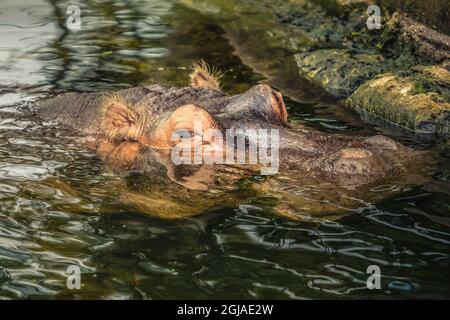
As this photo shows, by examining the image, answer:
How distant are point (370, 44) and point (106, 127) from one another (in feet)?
18.1

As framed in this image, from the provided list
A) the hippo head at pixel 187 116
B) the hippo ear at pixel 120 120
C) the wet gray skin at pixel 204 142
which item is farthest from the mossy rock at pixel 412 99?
the hippo ear at pixel 120 120

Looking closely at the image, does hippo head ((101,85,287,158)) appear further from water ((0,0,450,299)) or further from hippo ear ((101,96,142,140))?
water ((0,0,450,299))

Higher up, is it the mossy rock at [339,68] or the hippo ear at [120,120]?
the hippo ear at [120,120]

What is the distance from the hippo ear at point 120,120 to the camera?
751 centimetres

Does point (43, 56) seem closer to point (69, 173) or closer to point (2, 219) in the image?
point (69, 173)

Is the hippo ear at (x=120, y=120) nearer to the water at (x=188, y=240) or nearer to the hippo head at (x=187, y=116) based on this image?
the hippo head at (x=187, y=116)

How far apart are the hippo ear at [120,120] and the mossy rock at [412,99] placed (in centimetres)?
335

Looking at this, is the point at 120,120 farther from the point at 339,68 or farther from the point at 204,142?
the point at 339,68

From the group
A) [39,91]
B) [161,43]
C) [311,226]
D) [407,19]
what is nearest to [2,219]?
[311,226]

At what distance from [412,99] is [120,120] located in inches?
145

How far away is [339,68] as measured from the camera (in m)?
11.0

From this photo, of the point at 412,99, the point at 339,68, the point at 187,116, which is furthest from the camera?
the point at 339,68

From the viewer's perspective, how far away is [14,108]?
8.84m

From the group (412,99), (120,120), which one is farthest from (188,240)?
(412,99)
